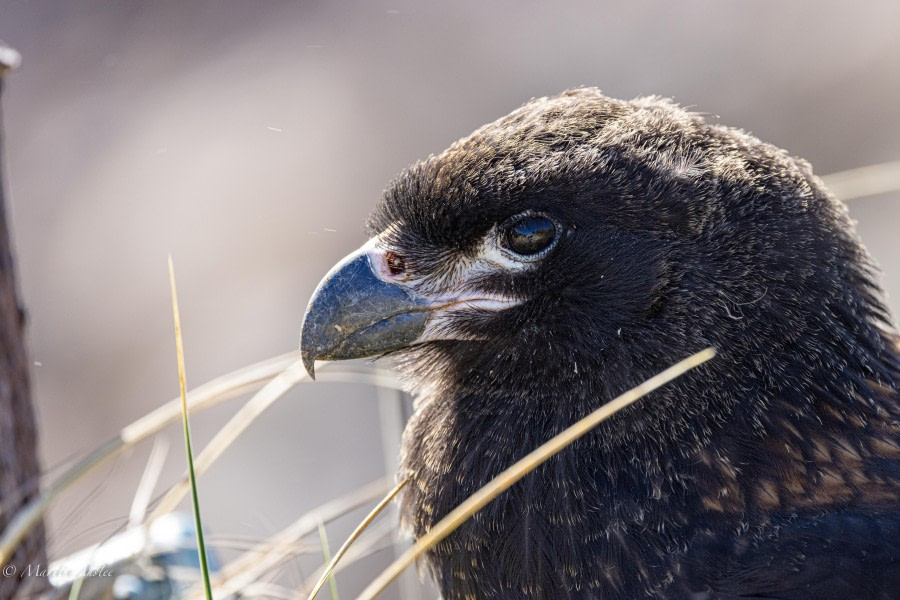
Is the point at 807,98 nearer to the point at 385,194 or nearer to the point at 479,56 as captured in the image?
the point at 479,56

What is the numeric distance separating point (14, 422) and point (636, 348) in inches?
74.6

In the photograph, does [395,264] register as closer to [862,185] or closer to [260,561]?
[260,561]

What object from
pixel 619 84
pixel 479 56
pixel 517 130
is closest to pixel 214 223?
pixel 479 56

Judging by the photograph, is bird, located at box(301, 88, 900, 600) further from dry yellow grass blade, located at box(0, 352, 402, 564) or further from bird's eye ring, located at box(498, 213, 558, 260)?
dry yellow grass blade, located at box(0, 352, 402, 564)

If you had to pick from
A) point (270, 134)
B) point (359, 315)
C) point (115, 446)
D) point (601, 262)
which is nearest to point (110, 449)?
point (115, 446)

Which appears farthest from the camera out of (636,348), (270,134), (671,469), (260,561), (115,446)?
(270,134)

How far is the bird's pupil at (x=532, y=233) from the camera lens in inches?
107

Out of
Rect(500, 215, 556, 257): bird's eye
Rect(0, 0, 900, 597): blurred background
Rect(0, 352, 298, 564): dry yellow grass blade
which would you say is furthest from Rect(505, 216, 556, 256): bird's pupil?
Rect(0, 0, 900, 597): blurred background

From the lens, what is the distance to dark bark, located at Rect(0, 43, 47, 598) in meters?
3.04

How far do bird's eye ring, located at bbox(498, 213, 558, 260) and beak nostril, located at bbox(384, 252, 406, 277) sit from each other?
32cm

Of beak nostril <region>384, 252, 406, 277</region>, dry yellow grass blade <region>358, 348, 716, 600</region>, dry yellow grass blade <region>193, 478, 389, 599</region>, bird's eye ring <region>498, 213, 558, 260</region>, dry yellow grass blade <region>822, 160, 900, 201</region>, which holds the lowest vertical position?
dry yellow grass blade <region>193, 478, 389, 599</region>

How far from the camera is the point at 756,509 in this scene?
2.49 meters

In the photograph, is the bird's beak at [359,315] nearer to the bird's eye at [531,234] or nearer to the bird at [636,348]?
the bird at [636,348]

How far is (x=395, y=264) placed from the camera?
291 centimetres
